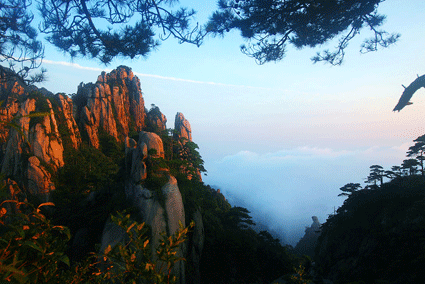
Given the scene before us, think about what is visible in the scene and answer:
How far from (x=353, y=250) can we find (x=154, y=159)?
976cm

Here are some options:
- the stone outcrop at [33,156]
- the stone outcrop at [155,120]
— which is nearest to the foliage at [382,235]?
the stone outcrop at [33,156]

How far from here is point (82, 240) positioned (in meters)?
9.11

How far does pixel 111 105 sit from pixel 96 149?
7572 mm

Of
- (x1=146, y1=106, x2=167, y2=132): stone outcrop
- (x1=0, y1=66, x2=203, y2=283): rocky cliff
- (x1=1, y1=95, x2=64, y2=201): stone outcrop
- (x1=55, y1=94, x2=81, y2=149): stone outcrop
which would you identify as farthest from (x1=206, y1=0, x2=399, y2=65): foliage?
(x1=146, y1=106, x2=167, y2=132): stone outcrop

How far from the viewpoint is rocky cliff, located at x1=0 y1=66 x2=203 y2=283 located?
8.44 m

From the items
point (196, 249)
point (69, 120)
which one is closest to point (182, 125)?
point (69, 120)

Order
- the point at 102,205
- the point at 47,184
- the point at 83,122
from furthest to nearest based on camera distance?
the point at 83,122, the point at 47,184, the point at 102,205

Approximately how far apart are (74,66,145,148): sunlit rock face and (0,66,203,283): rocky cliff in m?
0.09

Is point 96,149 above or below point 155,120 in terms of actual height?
below

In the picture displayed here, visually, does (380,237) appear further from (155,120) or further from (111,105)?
(155,120)

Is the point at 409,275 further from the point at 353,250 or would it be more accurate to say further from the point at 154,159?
the point at 154,159

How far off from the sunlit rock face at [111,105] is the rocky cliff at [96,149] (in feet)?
0.31

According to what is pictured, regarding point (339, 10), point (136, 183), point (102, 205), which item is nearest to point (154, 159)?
point (136, 183)

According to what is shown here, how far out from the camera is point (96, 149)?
73.6 ft
